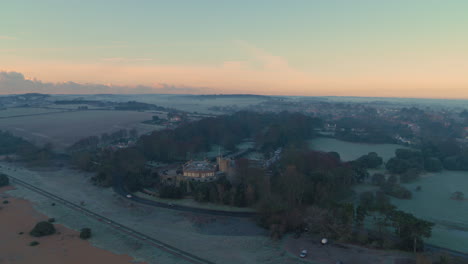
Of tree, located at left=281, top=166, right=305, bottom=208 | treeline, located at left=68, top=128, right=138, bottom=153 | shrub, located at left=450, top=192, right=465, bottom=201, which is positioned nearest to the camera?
tree, located at left=281, top=166, right=305, bottom=208

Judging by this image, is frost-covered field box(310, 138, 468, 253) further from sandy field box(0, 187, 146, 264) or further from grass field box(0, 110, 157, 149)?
grass field box(0, 110, 157, 149)

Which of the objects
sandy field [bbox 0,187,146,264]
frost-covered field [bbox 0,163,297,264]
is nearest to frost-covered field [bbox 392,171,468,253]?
frost-covered field [bbox 0,163,297,264]

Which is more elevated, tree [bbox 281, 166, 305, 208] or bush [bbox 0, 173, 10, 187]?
tree [bbox 281, 166, 305, 208]

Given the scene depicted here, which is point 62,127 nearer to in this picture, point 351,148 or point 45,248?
point 45,248

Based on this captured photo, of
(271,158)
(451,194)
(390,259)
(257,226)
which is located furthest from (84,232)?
(451,194)

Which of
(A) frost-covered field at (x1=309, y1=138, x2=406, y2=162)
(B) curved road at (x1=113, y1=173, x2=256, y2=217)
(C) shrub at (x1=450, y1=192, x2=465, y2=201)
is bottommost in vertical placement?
(B) curved road at (x1=113, y1=173, x2=256, y2=217)

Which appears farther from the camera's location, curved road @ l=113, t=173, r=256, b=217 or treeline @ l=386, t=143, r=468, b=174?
treeline @ l=386, t=143, r=468, b=174

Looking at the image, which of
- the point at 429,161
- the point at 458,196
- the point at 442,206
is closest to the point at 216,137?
the point at 429,161

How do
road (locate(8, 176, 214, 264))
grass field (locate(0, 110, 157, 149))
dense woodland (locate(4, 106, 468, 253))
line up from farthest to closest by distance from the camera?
grass field (locate(0, 110, 157, 149)) < dense woodland (locate(4, 106, 468, 253)) < road (locate(8, 176, 214, 264))
